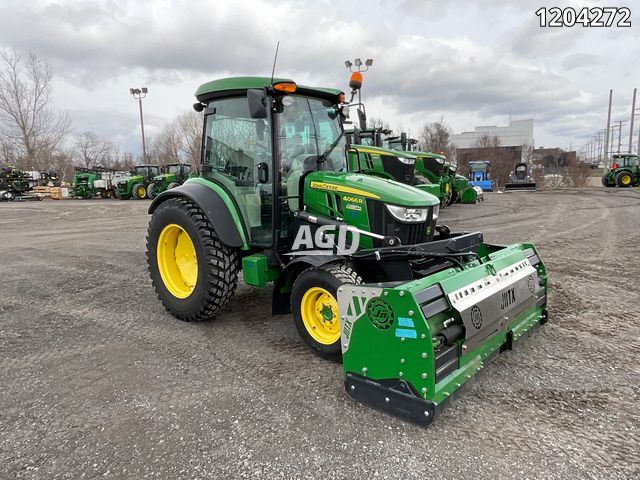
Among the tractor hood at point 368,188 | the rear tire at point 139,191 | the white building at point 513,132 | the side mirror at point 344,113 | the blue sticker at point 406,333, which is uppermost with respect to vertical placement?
the white building at point 513,132

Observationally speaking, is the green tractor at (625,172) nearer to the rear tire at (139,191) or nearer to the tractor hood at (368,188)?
the tractor hood at (368,188)

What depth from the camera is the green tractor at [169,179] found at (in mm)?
24562

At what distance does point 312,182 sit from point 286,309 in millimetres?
1180

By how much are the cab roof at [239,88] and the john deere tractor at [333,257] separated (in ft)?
0.04

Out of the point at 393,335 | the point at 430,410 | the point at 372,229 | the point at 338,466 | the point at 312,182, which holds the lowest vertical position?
the point at 338,466

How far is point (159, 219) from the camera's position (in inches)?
180

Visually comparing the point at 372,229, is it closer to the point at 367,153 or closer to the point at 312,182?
the point at 312,182

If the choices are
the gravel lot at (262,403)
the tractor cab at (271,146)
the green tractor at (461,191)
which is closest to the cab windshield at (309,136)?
the tractor cab at (271,146)

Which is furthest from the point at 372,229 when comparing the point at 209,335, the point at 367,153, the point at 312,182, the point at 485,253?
the point at 367,153

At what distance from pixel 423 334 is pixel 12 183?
31835mm

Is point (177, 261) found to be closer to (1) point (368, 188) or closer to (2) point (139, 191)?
(1) point (368, 188)

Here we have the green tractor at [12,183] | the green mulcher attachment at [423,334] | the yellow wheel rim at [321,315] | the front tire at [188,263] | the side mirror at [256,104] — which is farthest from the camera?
the green tractor at [12,183]

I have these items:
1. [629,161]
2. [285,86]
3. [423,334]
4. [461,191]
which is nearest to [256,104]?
[285,86]

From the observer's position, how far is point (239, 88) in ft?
13.3
